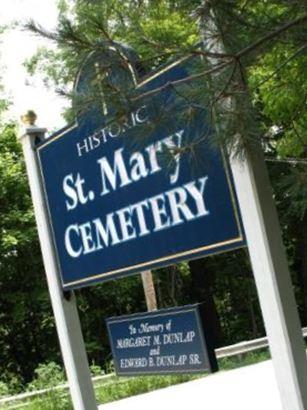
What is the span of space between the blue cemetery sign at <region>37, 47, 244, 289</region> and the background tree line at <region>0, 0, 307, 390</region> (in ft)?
0.71

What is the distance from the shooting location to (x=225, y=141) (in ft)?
11.3

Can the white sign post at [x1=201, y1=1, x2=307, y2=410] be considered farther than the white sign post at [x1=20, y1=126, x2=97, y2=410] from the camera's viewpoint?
No

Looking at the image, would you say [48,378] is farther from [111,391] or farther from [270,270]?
[270,270]

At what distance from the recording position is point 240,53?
3.40 m

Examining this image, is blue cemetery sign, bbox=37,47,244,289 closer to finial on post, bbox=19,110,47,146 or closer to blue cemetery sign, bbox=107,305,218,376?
finial on post, bbox=19,110,47,146

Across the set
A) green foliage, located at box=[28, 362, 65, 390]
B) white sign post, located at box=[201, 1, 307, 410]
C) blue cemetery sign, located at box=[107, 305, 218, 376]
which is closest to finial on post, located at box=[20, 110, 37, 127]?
blue cemetery sign, located at box=[107, 305, 218, 376]

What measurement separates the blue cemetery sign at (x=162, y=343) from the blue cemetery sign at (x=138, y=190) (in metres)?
0.31

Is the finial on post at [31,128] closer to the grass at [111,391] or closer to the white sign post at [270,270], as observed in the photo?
the white sign post at [270,270]

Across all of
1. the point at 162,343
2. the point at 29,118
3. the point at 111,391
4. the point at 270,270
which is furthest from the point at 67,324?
the point at 111,391

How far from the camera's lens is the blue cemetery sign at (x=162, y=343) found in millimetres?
4047

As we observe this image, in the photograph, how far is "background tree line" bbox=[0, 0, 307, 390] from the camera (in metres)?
3.64

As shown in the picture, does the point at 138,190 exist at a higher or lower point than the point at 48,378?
higher

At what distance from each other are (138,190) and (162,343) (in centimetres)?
89

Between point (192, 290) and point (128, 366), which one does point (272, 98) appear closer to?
point (128, 366)
